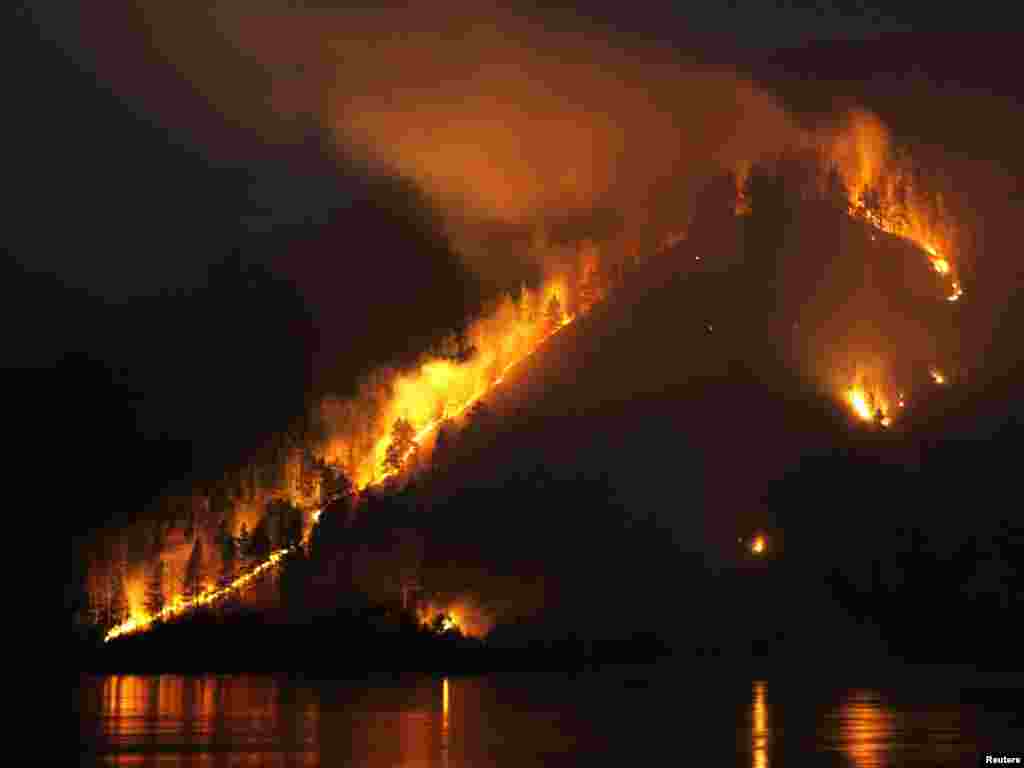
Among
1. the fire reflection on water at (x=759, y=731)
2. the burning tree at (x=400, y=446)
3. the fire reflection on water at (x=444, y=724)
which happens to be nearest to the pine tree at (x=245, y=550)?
the burning tree at (x=400, y=446)

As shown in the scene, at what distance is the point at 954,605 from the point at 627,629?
27.6 metres

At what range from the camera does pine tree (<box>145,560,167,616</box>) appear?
477 feet

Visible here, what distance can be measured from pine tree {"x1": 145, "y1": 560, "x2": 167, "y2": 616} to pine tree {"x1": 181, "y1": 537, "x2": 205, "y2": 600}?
2182 mm

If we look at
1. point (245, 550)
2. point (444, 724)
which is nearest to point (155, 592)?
point (245, 550)

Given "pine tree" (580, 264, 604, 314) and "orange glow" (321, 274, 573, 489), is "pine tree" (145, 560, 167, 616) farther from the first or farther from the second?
"pine tree" (580, 264, 604, 314)

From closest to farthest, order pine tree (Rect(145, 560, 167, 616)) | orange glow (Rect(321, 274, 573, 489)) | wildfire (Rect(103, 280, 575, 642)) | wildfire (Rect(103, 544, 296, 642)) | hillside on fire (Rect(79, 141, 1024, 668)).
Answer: hillside on fire (Rect(79, 141, 1024, 668))
wildfire (Rect(103, 280, 575, 642))
wildfire (Rect(103, 544, 296, 642))
pine tree (Rect(145, 560, 167, 616))
orange glow (Rect(321, 274, 573, 489))

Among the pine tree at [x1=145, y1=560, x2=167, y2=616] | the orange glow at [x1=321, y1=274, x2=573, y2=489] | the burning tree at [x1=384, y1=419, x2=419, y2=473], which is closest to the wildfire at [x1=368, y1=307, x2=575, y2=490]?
the orange glow at [x1=321, y1=274, x2=573, y2=489]

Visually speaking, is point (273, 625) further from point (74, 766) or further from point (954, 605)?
point (74, 766)

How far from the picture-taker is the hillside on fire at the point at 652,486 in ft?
417

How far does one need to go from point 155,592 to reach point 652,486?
48377 millimetres

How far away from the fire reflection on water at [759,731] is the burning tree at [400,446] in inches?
2397

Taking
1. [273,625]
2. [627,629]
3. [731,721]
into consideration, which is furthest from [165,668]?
[731,721]

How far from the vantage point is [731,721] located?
69.9m

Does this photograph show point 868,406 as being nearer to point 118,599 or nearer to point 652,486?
point 652,486
